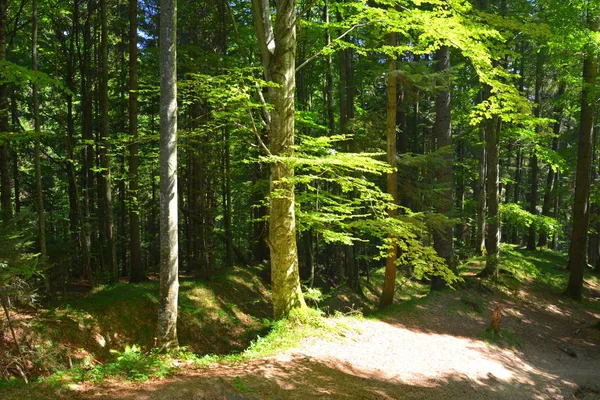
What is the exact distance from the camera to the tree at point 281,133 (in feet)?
27.1

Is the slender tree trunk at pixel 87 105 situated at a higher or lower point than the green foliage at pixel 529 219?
higher

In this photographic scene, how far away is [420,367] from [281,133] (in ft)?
19.1

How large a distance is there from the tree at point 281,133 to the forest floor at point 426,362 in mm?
1268

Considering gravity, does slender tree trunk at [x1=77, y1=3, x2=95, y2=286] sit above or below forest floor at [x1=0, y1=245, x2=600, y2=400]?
above

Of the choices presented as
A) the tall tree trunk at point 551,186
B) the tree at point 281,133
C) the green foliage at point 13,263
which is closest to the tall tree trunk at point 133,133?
the tree at point 281,133

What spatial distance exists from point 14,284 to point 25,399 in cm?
230

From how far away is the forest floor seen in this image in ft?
18.3

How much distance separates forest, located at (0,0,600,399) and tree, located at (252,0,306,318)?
0.14 feet

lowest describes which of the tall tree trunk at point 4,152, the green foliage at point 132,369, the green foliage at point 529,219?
the green foliage at point 132,369

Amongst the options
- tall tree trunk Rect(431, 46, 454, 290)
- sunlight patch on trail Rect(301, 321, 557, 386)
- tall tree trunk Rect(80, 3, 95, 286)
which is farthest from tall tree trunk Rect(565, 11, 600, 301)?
tall tree trunk Rect(80, 3, 95, 286)

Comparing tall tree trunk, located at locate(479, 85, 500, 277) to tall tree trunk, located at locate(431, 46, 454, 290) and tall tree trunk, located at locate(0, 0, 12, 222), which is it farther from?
tall tree trunk, located at locate(0, 0, 12, 222)

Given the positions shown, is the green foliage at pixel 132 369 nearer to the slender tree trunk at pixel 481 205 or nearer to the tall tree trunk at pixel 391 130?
the tall tree trunk at pixel 391 130

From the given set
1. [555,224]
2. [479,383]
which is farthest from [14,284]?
[555,224]

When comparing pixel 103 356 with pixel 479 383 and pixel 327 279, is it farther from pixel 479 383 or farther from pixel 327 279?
pixel 327 279
